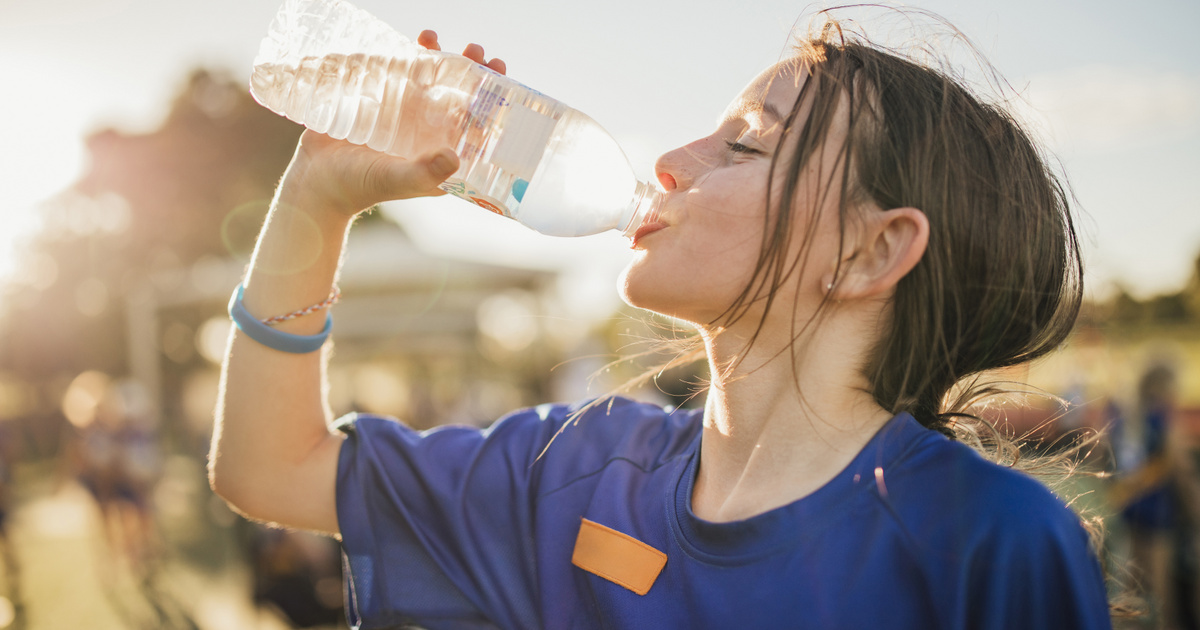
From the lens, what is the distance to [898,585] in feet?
3.39

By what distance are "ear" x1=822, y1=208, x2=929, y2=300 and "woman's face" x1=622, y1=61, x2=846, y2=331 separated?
5cm

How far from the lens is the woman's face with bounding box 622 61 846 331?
133cm

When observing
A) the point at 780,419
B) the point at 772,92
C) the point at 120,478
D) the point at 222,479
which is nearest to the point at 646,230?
the point at 772,92

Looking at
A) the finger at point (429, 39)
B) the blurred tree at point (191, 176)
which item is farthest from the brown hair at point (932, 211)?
the blurred tree at point (191, 176)

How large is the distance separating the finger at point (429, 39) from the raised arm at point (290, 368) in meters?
0.31

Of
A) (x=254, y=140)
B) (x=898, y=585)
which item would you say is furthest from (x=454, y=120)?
(x=254, y=140)

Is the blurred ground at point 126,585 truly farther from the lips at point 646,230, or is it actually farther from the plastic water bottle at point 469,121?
the lips at point 646,230

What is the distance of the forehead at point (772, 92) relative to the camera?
4.58ft

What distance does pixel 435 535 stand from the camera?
1.52 m

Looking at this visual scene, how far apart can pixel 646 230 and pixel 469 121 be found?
694 millimetres

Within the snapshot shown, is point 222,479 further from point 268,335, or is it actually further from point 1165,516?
point 1165,516

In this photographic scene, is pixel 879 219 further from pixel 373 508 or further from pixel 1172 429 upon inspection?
pixel 1172 429

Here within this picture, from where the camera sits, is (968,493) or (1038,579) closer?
(1038,579)

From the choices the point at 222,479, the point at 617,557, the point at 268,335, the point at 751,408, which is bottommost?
the point at 222,479
